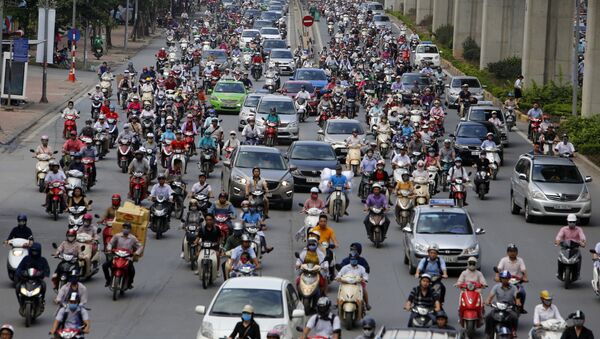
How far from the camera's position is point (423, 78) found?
2685 inches

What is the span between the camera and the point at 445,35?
10538cm

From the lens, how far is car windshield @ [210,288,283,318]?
71.2 feet

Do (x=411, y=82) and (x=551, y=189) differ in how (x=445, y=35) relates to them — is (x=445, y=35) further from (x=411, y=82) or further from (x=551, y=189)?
(x=551, y=189)

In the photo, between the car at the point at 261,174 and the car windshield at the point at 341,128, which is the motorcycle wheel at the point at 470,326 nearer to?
the car at the point at 261,174

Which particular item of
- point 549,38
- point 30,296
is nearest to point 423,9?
point 549,38

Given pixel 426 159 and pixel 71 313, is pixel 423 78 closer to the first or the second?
pixel 426 159

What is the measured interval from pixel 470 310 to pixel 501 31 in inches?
2541

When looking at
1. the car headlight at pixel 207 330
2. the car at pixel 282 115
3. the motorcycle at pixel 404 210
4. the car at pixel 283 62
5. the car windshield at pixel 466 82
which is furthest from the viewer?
the car at pixel 283 62

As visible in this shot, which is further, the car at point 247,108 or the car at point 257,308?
the car at point 247,108

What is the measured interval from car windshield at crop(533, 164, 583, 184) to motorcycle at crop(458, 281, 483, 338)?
14.0 metres

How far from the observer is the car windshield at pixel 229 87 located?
63531 mm

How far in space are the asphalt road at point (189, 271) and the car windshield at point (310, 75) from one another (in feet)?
75.0

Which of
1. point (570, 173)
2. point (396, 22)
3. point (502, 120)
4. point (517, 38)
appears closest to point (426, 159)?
point (570, 173)

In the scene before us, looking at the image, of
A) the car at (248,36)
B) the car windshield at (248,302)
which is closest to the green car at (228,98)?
the car at (248,36)
